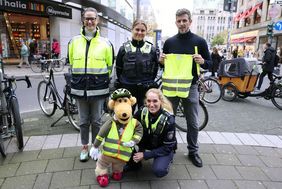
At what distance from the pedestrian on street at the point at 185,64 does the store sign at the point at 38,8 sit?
1531cm

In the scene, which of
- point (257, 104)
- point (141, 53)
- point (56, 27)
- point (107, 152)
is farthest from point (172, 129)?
point (56, 27)

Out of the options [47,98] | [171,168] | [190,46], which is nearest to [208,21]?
[47,98]

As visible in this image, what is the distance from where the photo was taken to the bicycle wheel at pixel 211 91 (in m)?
7.74

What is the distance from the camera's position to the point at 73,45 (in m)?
3.41

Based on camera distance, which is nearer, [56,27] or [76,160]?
[76,160]

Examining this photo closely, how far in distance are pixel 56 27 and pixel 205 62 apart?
17.8m

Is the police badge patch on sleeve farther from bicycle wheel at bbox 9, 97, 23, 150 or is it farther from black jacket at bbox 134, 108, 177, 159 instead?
bicycle wheel at bbox 9, 97, 23, 150

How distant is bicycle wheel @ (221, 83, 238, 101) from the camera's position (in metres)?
7.89

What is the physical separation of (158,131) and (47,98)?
10.7 feet

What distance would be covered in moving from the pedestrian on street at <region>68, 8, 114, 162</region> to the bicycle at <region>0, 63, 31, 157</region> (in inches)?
38.5

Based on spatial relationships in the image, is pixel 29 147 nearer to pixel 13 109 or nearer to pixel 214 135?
pixel 13 109

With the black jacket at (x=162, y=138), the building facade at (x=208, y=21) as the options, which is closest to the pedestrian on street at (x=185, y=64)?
the black jacket at (x=162, y=138)

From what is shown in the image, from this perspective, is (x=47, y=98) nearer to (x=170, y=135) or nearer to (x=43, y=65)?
(x=170, y=135)

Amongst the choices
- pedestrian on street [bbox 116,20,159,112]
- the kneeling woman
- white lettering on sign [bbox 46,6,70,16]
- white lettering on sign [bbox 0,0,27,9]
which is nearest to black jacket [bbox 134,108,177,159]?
the kneeling woman
